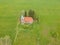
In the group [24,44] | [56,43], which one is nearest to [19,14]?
[24,44]

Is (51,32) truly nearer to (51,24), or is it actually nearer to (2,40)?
(51,24)

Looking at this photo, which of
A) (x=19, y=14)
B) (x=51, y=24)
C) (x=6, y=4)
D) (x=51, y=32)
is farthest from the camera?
(x=6, y=4)

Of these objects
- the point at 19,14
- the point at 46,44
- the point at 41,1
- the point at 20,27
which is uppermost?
the point at 41,1

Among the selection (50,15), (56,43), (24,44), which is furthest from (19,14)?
(56,43)

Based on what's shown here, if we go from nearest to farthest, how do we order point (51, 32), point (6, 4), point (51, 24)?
point (51, 32), point (51, 24), point (6, 4)

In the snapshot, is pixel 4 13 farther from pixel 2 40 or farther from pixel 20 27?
pixel 2 40

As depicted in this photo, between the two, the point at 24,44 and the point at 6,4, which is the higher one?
the point at 6,4

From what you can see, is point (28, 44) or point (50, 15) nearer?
point (28, 44)
